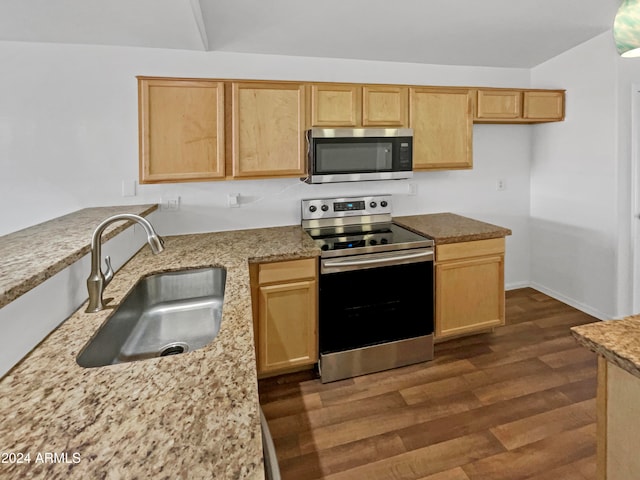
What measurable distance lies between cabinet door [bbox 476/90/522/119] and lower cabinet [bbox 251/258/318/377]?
1933 mm

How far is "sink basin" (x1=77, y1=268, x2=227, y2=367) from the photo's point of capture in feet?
4.06

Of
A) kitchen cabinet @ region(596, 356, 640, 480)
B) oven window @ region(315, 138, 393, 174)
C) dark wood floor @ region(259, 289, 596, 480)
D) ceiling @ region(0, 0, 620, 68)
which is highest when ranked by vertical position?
ceiling @ region(0, 0, 620, 68)

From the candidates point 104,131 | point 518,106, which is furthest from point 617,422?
point 104,131

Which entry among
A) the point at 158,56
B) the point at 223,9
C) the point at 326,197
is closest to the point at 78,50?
the point at 158,56

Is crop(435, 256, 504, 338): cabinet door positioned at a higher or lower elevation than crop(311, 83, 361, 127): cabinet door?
lower

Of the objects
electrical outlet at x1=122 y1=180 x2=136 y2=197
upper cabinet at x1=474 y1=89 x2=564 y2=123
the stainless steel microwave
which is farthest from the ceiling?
electrical outlet at x1=122 y1=180 x2=136 y2=197

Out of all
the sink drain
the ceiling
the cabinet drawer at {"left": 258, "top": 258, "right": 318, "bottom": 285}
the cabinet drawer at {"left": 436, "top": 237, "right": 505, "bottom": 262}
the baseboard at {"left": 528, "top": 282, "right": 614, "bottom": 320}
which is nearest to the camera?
the sink drain

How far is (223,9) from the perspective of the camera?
7.10ft

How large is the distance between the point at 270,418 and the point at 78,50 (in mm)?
2637

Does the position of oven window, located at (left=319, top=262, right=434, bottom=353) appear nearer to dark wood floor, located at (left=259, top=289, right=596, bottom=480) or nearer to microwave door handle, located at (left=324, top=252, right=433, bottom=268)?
microwave door handle, located at (left=324, top=252, right=433, bottom=268)

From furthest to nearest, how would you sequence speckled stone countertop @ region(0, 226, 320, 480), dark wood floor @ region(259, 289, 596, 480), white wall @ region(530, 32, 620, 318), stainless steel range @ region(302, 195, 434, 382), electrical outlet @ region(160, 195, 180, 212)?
white wall @ region(530, 32, 620, 318) → electrical outlet @ region(160, 195, 180, 212) → stainless steel range @ region(302, 195, 434, 382) → dark wood floor @ region(259, 289, 596, 480) → speckled stone countertop @ region(0, 226, 320, 480)

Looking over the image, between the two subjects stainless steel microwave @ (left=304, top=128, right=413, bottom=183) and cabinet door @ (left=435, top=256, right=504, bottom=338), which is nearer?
stainless steel microwave @ (left=304, top=128, right=413, bottom=183)

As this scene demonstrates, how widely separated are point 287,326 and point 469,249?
1.42 meters

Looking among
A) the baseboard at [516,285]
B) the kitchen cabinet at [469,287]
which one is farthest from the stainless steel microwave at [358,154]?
the baseboard at [516,285]
